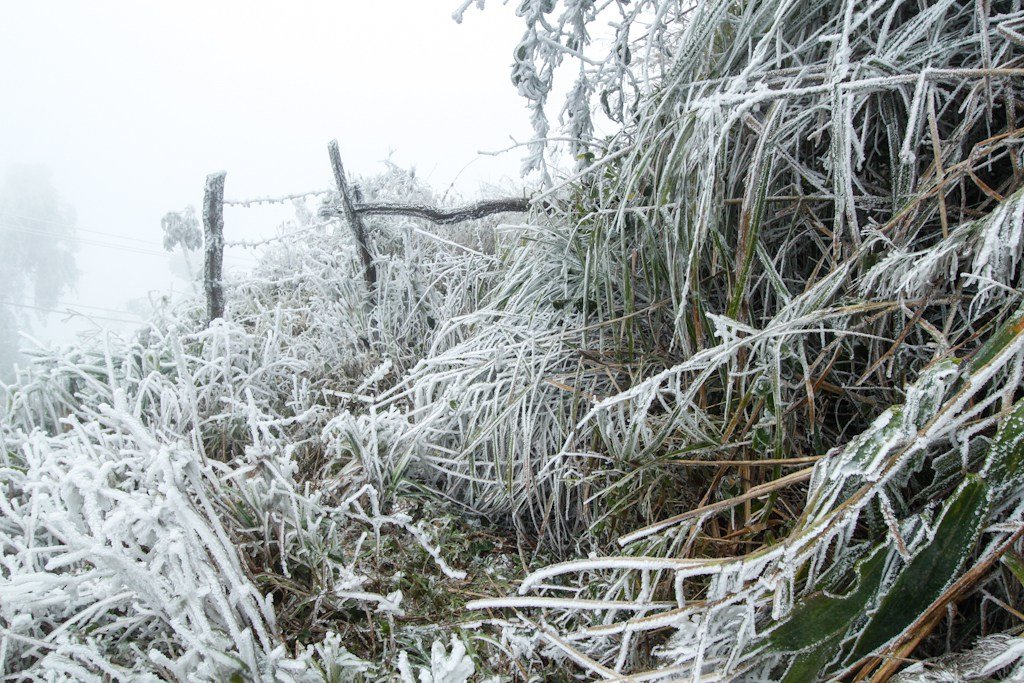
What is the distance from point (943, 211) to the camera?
81 cm

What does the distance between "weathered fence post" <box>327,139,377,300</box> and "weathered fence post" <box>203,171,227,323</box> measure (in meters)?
0.41

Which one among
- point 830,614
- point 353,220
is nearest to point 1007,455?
point 830,614

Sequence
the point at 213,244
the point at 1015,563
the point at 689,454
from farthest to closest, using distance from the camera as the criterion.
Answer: the point at 213,244, the point at 689,454, the point at 1015,563

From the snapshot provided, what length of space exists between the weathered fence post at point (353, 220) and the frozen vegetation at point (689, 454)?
97cm

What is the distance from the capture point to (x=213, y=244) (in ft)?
7.45

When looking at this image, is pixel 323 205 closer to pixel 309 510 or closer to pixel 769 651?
pixel 309 510

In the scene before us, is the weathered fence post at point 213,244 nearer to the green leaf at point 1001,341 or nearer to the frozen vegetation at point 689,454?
the frozen vegetation at point 689,454

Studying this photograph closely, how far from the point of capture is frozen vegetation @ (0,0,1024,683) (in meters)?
0.63

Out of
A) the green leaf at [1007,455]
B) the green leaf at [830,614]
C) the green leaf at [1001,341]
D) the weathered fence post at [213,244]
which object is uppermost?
the weathered fence post at [213,244]

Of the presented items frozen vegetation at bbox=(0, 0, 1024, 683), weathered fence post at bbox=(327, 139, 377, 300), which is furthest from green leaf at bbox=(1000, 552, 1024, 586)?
weathered fence post at bbox=(327, 139, 377, 300)

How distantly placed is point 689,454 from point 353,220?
1707 millimetres

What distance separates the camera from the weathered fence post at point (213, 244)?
2.24 m

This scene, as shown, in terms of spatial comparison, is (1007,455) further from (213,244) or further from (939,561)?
(213,244)

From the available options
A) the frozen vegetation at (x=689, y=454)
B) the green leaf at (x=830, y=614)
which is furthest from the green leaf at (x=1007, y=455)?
the green leaf at (x=830, y=614)
